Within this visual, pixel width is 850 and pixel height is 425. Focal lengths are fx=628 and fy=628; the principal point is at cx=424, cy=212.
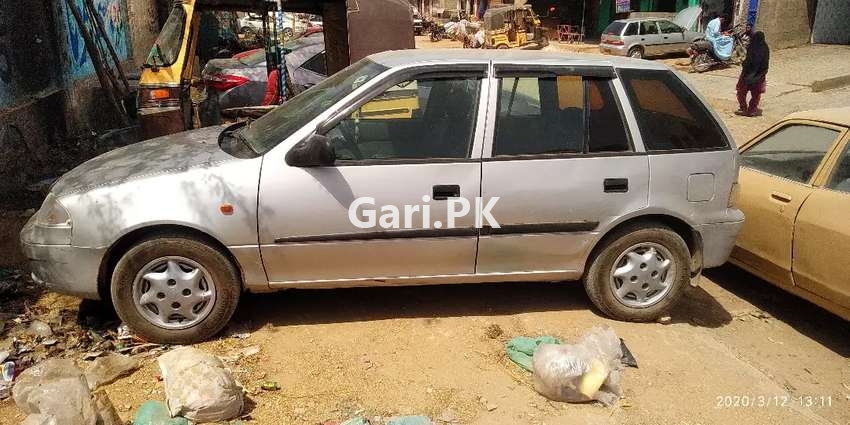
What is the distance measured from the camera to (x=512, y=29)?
83.7ft

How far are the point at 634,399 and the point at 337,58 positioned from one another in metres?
6.99

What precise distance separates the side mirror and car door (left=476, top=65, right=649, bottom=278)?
95 cm

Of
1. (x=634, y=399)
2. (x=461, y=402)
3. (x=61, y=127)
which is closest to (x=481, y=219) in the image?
(x=461, y=402)

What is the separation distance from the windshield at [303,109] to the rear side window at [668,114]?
1.67 meters

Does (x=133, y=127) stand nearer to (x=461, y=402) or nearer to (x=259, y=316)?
(x=259, y=316)

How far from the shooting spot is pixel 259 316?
165 inches

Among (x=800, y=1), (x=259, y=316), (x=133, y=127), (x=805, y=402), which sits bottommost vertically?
(x=805, y=402)

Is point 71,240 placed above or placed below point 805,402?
above

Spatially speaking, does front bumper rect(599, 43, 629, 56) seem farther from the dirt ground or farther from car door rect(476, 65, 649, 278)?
car door rect(476, 65, 649, 278)

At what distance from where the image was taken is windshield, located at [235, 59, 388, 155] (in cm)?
382

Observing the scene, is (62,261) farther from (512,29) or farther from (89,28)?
(512,29)

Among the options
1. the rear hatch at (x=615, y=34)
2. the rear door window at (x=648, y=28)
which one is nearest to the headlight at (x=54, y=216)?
the rear hatch at (x=615, y=34)

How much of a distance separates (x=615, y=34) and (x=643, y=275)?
18154 mm

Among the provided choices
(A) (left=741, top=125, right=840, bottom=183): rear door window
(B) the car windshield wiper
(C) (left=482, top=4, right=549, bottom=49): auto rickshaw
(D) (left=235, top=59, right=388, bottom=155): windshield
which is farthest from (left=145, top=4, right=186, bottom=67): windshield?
(C) (left=482, top=4, right=549, bottom=49): auto rickshaw
